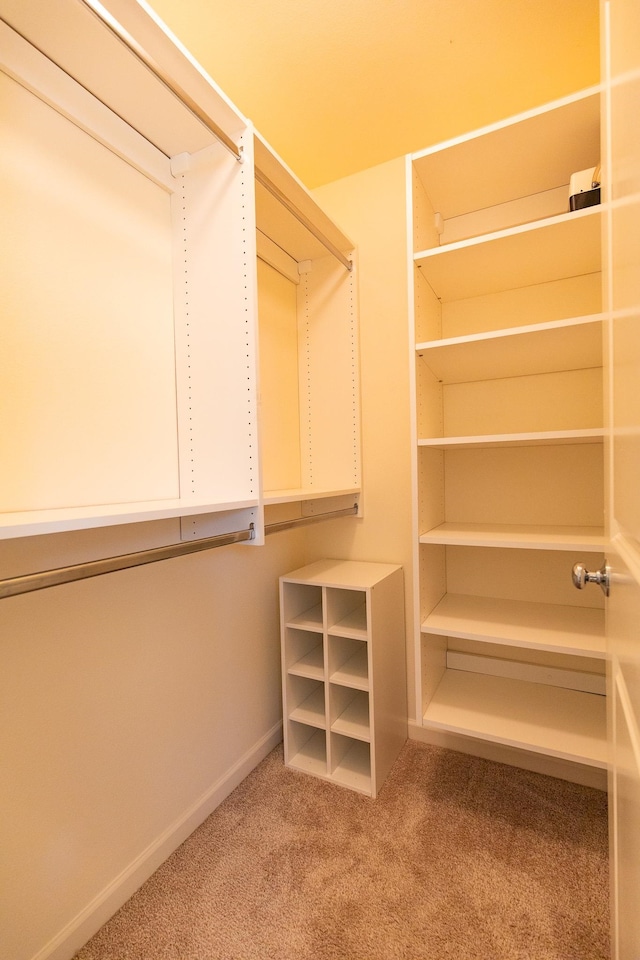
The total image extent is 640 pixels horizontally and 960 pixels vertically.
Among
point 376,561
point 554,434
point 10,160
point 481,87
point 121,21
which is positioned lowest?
point 376,561

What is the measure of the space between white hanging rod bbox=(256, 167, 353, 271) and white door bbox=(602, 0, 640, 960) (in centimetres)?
88

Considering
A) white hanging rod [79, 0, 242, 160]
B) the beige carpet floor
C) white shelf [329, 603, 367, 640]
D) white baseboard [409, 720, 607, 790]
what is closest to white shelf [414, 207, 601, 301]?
white hanging rod [79, 0, 242, 160]

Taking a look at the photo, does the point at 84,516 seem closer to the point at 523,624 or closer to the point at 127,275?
the point at 127,275

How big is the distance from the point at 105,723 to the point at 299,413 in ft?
4.58

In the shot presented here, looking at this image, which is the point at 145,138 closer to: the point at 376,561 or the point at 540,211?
the point at 540,211

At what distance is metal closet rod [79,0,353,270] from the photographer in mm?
808

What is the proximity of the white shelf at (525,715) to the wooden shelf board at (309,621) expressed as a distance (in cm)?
50

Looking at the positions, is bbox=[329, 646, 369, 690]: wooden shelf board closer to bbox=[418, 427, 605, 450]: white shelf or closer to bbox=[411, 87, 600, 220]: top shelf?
bbox=[418, 427, 605, 450]: white shelf

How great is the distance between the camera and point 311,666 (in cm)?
177

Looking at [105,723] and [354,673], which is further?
[354,673]

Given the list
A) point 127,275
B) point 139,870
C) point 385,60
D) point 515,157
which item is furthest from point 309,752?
point 385,60

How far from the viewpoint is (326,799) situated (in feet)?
5.03

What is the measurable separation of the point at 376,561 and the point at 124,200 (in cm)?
162

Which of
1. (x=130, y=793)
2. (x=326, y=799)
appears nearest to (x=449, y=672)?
(x=326, y=799)
